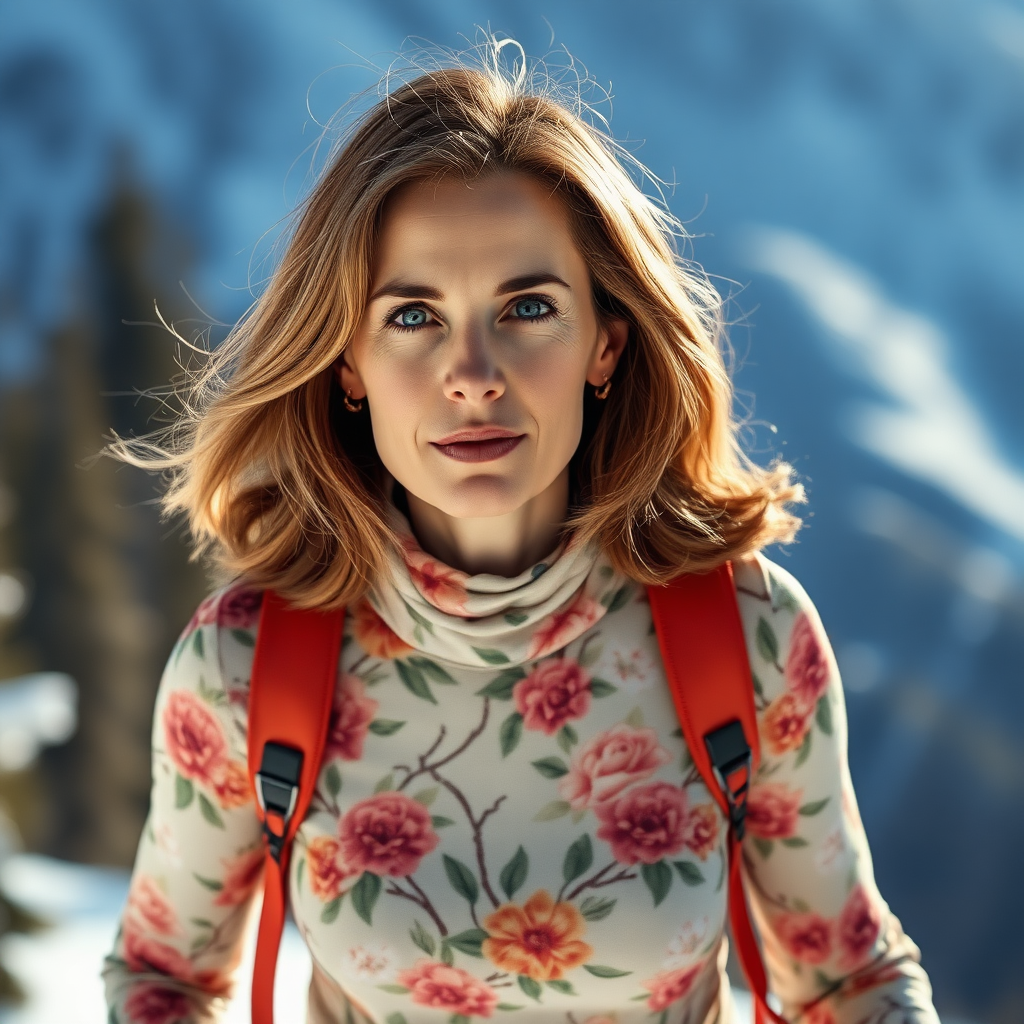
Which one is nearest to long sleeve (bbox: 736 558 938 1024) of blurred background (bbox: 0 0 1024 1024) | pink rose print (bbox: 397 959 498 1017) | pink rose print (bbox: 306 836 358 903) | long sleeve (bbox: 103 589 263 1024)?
pink rose print (bbox: 397 959 498 1017)

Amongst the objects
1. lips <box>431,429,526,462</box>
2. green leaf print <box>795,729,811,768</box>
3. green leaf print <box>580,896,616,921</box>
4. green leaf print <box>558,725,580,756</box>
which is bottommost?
green leaf print <box>580,896,616,921</box>

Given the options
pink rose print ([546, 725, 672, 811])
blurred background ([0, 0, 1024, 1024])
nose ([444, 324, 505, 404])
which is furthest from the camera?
blurred background ([0, 0, 1024, 1024])

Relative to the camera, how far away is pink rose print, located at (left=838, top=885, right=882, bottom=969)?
1195 mm

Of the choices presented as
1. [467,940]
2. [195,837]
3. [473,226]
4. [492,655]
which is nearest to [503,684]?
[492,655]

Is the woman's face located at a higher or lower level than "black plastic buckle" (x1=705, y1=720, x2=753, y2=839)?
higher

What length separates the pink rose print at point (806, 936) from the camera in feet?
3.93

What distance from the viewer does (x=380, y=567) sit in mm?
1216

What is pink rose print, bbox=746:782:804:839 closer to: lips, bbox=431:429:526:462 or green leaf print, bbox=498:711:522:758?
green leaf print, bbox=498:711:522:758

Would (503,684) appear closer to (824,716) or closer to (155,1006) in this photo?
(824,716)

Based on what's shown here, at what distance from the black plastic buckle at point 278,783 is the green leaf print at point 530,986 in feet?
0.84

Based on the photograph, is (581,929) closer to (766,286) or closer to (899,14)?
(766,286)

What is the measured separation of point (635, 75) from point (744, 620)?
6.73ft

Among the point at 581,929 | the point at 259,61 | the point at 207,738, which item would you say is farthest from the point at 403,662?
the point at 259,61

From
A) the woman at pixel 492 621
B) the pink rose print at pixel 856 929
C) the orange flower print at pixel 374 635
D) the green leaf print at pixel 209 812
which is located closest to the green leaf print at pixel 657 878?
the woman at pixel 492 621
